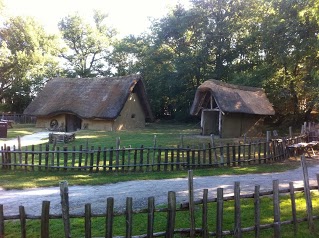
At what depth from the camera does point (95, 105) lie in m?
31.1

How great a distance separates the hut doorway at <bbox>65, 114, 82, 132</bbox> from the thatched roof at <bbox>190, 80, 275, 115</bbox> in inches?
481

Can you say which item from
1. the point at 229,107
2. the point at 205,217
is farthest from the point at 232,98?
the point at 205,217

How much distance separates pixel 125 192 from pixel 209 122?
1769cm

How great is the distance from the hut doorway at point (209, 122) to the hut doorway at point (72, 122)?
13.0 metres

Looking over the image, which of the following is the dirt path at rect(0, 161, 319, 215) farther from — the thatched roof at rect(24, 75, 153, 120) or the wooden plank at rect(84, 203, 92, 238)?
the thatched roof at rect(24, 75, 153, 120)

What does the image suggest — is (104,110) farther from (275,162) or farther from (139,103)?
(275,162)

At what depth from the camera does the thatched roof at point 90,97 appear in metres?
30.4

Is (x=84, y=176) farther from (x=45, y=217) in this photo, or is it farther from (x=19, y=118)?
(x=19, y=118)

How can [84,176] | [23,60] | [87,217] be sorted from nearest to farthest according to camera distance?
[87,217] < [84,176] < [23,60]

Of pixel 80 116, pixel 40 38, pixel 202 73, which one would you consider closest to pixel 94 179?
pixel 80 116

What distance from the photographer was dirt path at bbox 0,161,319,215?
24.8 feet

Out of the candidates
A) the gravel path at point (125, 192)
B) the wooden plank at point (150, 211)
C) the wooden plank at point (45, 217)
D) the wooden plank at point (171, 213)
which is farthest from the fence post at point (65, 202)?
the gravel path at point (125, 192)

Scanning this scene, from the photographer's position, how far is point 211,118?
26.1 m

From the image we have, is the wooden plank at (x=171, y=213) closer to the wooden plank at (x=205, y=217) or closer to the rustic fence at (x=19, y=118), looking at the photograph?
the wooden plank at (x=205, y=217)
